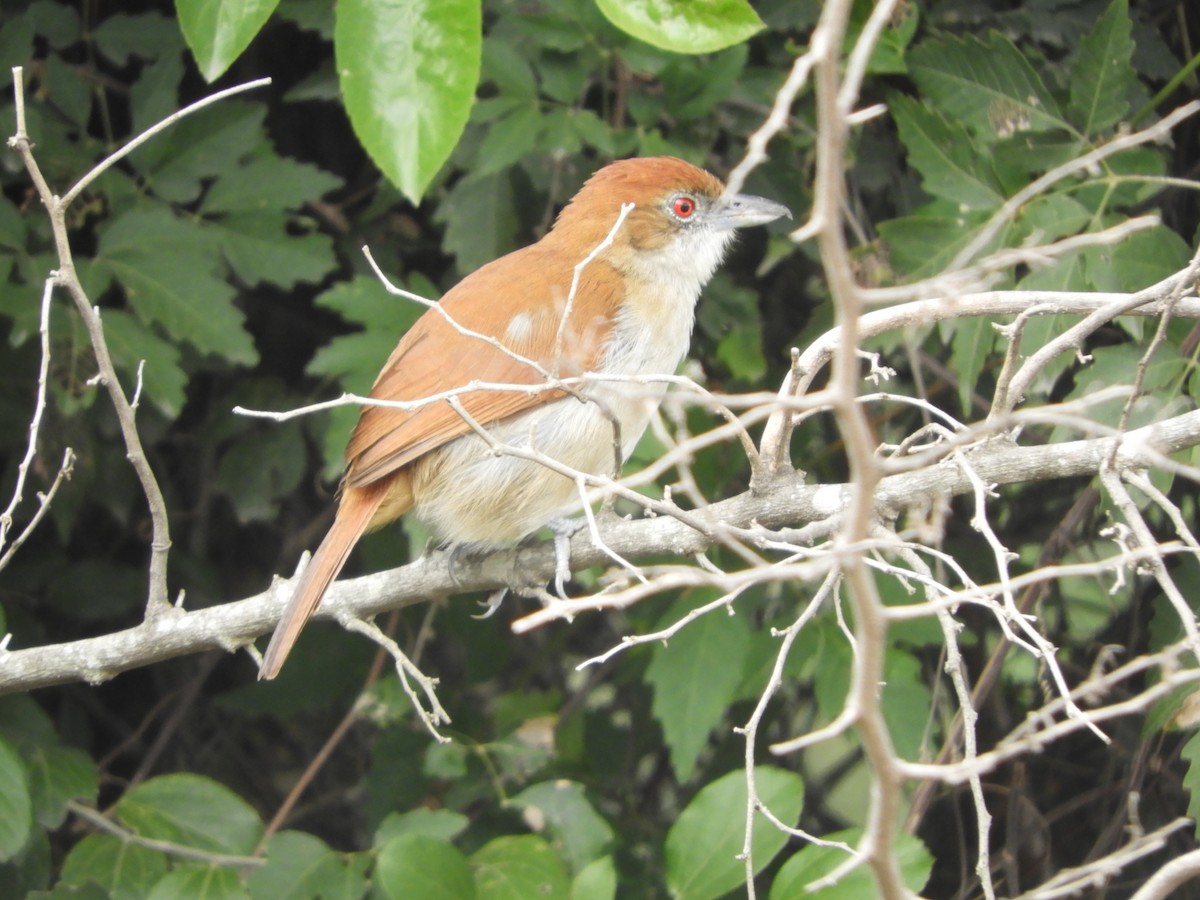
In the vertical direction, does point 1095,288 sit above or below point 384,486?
above

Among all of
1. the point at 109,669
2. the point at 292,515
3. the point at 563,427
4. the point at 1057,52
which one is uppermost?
the point at 1057,52

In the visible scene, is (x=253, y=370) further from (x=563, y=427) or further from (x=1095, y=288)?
(x=1095, y=288)

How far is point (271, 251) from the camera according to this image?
3609 mm

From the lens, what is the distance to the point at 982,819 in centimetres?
206

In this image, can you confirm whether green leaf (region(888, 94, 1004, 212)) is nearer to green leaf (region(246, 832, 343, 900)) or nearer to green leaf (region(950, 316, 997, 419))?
green leaf (region(950, 316, 997, 419))

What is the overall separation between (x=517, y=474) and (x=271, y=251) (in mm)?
990

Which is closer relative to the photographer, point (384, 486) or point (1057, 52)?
point (384, 486)

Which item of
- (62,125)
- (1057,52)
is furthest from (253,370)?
(1057,52)

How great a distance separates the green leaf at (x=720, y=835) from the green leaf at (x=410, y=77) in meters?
1.50

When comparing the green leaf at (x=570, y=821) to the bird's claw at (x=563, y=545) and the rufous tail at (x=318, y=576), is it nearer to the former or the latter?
the bird's claw at (x=563, y=545)

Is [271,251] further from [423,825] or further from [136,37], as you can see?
[423,825]

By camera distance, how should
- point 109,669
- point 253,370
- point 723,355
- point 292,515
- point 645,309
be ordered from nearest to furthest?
point 109,669 < point 645,309 < point 723,355 < point 253,370 < point 292,515

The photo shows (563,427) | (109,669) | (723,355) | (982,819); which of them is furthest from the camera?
(723,355)

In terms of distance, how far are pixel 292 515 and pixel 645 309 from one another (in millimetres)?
1575
